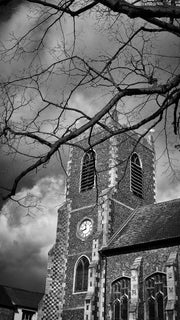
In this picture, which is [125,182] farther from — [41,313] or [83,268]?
[41,313]

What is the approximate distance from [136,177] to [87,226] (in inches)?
214

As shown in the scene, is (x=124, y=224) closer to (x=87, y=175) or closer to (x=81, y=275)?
(x=81, y=275)

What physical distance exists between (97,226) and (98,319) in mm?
5427

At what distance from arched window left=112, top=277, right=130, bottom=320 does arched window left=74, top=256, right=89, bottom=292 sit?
2.32 meters

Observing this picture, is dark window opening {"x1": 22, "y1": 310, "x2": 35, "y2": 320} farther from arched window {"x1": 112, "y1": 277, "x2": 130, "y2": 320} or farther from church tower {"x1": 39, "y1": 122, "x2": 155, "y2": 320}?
arched window {"x1": 112, "y1": 277, "x2": 130, "y2": 320}

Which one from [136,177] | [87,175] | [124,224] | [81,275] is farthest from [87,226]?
[136,177]

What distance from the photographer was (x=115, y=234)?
23.6 meters

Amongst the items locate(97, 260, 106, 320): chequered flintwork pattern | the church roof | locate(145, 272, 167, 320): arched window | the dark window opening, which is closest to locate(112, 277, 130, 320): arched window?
locate(97, 260, 106, 320): chequered flintwork pattern

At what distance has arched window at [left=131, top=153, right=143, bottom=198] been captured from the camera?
27.2 metres

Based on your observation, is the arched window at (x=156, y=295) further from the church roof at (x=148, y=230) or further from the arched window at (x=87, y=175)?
the arched window at (x=87, y=175)

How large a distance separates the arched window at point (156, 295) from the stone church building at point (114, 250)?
0.04 metres

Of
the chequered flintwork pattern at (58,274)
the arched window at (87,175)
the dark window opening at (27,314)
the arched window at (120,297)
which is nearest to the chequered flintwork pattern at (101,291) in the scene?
the arched window at (120,297)

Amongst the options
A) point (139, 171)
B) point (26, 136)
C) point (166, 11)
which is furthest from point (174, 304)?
point (166, 11)

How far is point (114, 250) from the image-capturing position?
21.8 metres
